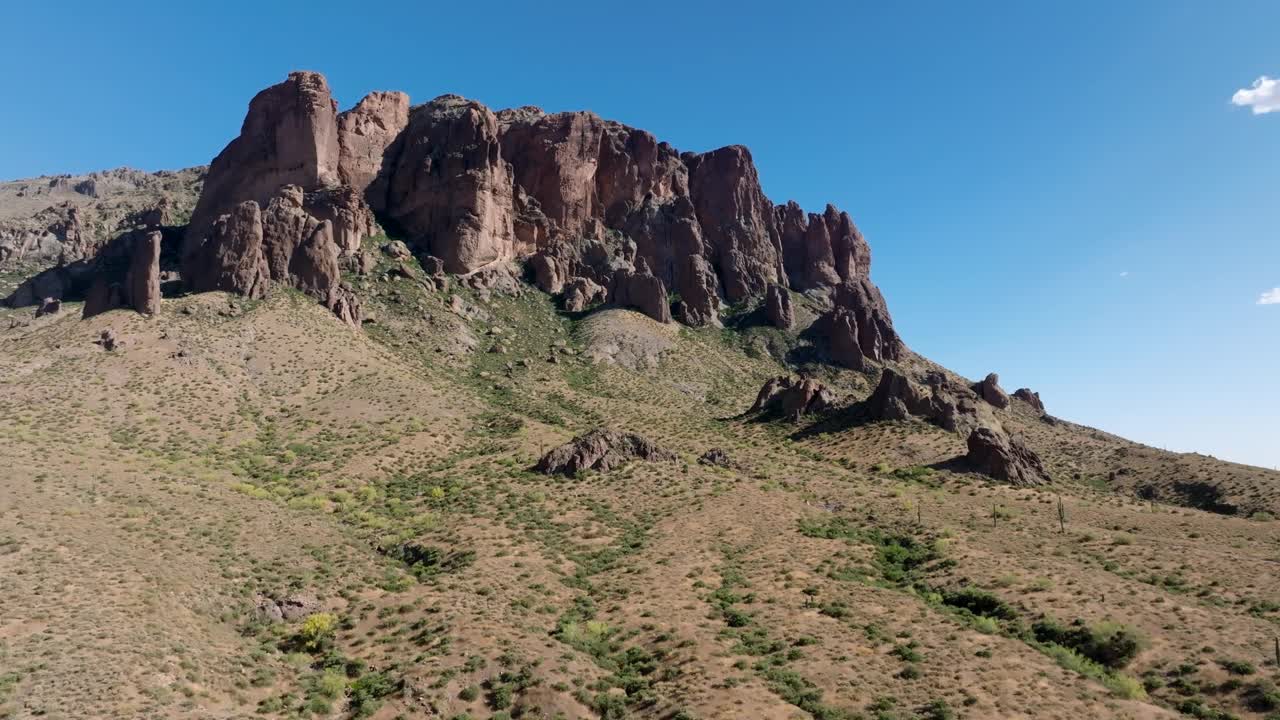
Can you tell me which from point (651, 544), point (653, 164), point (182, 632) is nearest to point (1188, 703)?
point (651, 544)

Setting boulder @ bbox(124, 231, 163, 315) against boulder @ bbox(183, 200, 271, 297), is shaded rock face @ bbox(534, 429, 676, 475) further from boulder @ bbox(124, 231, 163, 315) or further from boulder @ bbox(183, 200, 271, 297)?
boulder @ bbox(124, 231, 163, 315)

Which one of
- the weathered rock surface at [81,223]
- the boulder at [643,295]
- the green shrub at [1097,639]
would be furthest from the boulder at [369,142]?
the green shrub at [1097,639]

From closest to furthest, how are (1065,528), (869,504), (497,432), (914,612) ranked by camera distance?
(914,612)
(1065,528)
(869,504)
(497,432)

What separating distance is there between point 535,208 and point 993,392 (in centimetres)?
7937

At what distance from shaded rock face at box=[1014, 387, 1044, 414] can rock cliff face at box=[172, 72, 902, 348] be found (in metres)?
19.7

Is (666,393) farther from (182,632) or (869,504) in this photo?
(182,632)

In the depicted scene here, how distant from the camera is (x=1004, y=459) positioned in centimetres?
6281

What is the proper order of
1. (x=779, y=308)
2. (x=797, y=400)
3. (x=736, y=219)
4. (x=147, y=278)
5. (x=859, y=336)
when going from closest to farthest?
(x=147, y=278) < (x=797, y=400) < (x=859, y=336) < (x=779, y=308) < (x=736, y=219)

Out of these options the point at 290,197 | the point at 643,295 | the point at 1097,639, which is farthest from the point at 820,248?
the point at 1097,639

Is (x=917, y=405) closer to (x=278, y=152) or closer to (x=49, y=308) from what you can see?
(x=278, y=152)

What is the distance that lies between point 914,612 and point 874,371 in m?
79.9

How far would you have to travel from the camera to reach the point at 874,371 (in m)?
112

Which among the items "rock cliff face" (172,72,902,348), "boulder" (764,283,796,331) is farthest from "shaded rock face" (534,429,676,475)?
"boulder" (764,283,796,331)

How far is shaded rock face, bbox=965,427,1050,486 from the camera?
62531 mm
